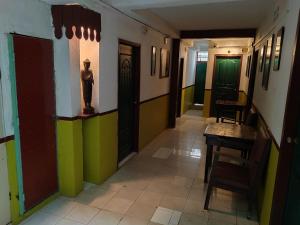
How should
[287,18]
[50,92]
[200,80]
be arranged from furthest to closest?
[200,80] → [50,92] → [287,18]

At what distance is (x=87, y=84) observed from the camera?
8.63 ft

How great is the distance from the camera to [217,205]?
8.39 feet

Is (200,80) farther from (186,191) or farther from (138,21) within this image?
(186,191)

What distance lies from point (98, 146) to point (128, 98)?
1.10 m

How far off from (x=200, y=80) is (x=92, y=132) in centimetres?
742

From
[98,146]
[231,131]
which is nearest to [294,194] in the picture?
[231,131]

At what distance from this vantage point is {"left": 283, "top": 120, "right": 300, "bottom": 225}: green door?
1.69 metres

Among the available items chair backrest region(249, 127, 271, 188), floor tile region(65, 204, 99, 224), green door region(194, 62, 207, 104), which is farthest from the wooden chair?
green door region(194, 62, 207, 104)

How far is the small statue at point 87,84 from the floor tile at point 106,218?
1.14 m

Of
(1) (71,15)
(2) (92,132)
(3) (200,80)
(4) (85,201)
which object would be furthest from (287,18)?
(3) (200,80)

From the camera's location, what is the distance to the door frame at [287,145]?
1.57 meters

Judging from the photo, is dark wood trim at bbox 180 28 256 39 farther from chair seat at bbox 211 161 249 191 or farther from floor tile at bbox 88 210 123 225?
floor tile at bbox 88 210 123 225

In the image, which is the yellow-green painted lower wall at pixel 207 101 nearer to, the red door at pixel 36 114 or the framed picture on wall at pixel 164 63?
the framed picture on wall at pixel 164 63

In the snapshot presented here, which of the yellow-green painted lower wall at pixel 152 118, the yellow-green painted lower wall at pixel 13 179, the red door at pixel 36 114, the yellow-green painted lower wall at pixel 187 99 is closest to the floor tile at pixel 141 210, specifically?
the red door at pixel 36 114
